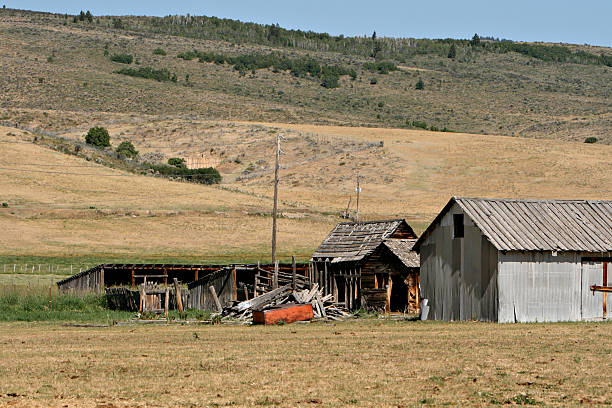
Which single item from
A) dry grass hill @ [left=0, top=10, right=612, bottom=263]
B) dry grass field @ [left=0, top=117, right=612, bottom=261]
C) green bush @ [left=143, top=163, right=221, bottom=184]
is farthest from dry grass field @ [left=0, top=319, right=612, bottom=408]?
green bush @ [left=143, top=163, right=221, bottom=184]

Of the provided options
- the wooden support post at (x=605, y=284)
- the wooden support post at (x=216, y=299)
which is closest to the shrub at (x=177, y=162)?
the wooden support post at (x=216, y=299)

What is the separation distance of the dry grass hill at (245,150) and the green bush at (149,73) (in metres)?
1.67

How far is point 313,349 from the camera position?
2275 centimetres

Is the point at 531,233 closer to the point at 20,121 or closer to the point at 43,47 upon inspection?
the point at 20,121

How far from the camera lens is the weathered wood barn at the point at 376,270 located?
131 ft

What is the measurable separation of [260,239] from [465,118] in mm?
102996

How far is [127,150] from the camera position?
118312 millimetres

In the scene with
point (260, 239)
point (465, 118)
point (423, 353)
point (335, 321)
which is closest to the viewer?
point (423, 353)

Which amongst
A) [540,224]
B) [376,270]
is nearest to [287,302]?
[376,270]

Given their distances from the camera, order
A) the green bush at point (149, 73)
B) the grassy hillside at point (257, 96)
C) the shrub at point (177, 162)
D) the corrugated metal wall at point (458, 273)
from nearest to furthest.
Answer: the corrugated metal wall at point (458, 273) → the shrub at point (177, 162) → the grassy hillside at point (257, 96) → the green bush at point (149, 73)

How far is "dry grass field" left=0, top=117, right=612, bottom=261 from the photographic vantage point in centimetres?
7325

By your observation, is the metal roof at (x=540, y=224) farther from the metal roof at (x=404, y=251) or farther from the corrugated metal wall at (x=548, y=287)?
the metal roof at (x=404, y=251)

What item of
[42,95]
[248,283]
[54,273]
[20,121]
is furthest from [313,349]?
[42,95]

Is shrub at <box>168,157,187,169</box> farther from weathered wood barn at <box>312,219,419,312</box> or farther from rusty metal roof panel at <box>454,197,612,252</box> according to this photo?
rusty metal roof panel at <box>454,197,612,252</box>
